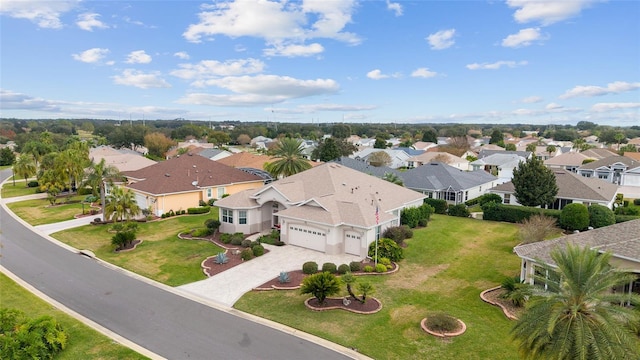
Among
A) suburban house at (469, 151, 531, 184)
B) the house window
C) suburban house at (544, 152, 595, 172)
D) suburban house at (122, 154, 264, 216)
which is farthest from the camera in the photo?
suburban house at (544, 152, 595, 172)

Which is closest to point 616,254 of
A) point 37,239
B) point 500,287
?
point 500,287

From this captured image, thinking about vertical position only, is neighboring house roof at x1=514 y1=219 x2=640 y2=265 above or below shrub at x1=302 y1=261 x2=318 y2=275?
above

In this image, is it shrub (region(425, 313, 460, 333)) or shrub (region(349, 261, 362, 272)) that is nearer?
shrub (region(425, 313, 460, 333))

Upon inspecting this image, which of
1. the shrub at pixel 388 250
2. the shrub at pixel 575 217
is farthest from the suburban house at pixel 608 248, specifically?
the shrub at pixel 575 217


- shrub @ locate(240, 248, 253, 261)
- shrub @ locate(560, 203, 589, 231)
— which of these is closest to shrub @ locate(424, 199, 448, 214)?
shrub @ locate(560, 203, 589, 231)

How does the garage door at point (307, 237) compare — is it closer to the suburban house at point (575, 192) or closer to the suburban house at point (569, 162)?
the suburban house at point (575, 192)

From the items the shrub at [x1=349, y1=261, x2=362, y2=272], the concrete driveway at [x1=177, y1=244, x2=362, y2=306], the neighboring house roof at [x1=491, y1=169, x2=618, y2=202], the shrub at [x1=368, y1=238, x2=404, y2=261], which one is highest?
the neighboring house roof at [x1=491, y1=169, x2=618, y2=202]

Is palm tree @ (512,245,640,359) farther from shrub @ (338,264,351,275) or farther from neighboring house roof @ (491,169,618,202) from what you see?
neighboring house roof @ (491,169,618,202)
